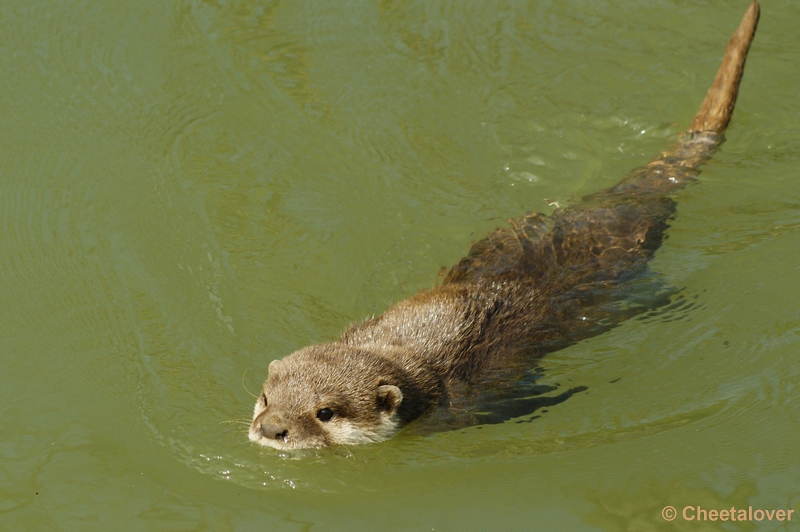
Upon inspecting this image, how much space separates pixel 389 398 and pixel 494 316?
0.77 m

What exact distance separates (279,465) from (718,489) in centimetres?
209

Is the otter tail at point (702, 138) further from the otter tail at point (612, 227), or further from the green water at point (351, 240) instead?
the green water at point (351, 240)

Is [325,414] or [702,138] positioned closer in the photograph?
[325,414]

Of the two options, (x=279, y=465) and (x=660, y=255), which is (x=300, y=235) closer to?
(x=279, y=465)

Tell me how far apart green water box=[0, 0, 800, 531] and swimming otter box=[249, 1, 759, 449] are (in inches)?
9.3

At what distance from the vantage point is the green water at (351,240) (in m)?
4.04

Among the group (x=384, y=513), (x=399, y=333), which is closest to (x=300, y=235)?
(x=399, y=333)

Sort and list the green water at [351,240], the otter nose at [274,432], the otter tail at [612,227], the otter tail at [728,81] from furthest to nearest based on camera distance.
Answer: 1. the otter tail at [728,81]
2. the otter tail at [612,227]
3. the green water at [351,240]
4. the otter nose at [274,432]

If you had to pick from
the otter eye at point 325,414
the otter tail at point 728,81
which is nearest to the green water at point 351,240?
the otter eye at point 325,414

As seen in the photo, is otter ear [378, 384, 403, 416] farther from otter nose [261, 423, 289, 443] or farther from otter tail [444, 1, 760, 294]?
otter tail [444, 1, 760, 294]

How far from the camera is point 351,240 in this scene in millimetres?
5484

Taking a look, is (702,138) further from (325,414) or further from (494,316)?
(325,414)

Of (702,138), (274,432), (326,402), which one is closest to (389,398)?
(326,402)

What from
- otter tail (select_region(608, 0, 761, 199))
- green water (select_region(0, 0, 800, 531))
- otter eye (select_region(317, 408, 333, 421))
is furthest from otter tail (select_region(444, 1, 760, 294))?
otter eye (select_region(317, 408, 333, 421))
